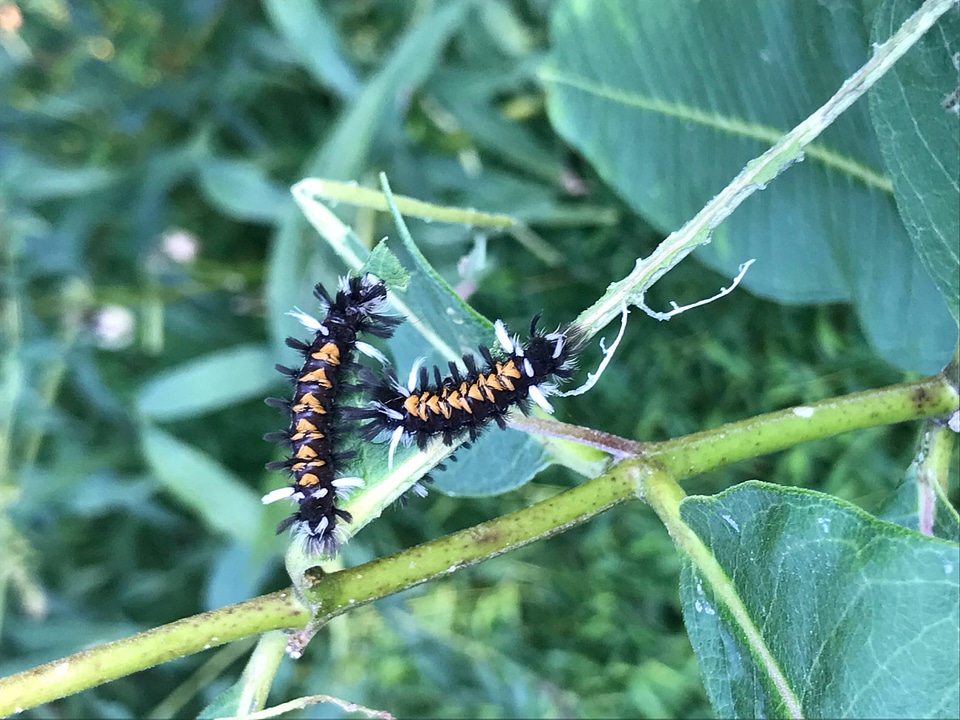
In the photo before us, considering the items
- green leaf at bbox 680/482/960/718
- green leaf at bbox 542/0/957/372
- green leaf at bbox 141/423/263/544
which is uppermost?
green leaf at bbox 141/423/263/544

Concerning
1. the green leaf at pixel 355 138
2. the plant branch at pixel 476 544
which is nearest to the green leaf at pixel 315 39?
the green leaf at pixel 355 138

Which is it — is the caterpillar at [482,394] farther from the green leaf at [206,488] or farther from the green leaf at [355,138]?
the green leaf at [206,488]

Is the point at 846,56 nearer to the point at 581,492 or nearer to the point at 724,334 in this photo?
the point at 581,492

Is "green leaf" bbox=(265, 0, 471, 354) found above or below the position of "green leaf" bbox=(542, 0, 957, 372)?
above

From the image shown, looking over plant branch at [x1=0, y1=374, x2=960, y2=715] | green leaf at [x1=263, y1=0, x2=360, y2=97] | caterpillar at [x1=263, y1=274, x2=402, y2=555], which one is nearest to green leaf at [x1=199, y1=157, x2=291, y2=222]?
green leaf at [x1=263, y1=0, x2=360, y2=97]

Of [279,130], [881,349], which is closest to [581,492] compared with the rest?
[881,349]

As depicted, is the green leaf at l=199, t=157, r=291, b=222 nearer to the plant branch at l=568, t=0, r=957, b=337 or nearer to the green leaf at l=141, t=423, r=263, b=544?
the green leaf at l=141, t=423, r=263, b=544

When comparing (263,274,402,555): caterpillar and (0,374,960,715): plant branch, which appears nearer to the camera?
(0,374,960,715): plant branch
